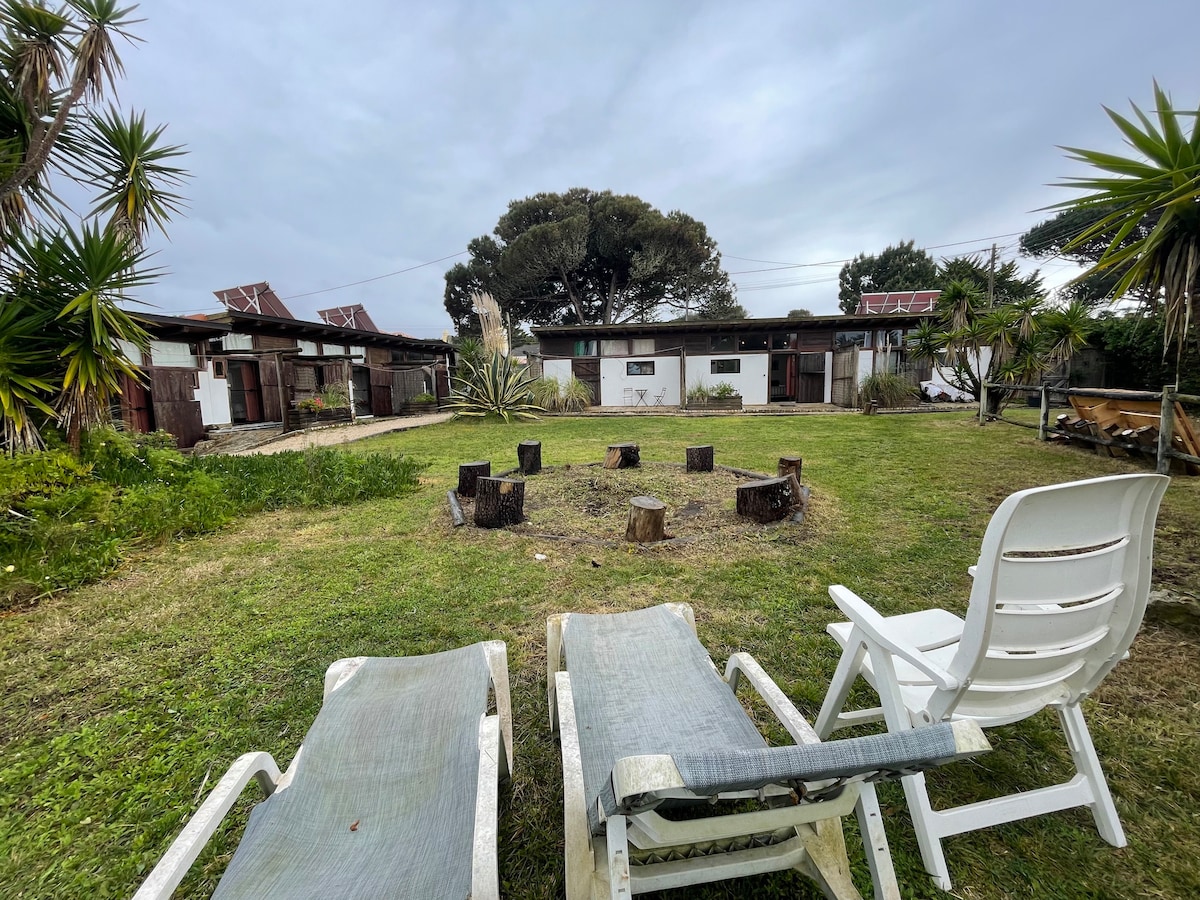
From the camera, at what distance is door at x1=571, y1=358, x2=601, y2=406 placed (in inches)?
812

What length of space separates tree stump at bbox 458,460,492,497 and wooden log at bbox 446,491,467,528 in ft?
0.51

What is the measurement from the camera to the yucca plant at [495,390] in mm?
14250

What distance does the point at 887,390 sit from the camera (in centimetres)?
1577

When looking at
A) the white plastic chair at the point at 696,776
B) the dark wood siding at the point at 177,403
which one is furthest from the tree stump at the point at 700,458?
the dark wood siding at the point at 177,403

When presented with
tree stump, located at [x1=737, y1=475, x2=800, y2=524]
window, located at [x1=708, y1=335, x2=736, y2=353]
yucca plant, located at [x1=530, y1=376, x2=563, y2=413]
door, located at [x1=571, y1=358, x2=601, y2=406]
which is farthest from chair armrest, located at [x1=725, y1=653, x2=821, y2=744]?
window, located at [x1=708, y1=335, x2=736, y2=353]

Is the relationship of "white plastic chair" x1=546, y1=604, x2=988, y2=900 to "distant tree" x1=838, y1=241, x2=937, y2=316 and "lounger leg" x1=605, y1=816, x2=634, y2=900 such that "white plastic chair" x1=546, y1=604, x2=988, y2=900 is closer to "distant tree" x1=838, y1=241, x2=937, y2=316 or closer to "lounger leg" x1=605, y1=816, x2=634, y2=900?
"lounger leg" x1=605, y1=816, x2=634, y2=900

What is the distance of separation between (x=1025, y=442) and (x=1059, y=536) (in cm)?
947

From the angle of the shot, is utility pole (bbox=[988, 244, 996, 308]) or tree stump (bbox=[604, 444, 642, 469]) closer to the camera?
tree stump (bbox=[604, 444, 642, 469])

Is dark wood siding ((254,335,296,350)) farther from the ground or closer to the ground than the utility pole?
closer to the ground

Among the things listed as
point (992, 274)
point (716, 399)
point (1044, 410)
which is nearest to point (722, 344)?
point (716, 399)

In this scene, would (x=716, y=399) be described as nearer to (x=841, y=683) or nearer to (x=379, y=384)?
(x=379, y=384)

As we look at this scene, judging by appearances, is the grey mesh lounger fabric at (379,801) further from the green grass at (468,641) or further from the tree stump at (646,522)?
the tree stump at (646,522)

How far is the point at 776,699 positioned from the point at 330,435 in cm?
1308

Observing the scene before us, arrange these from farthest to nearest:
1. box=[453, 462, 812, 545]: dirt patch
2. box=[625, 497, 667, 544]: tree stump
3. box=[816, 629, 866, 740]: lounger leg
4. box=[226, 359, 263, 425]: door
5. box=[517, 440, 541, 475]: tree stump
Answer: box=[226, 359, 263, 425]: door → box=[517, 440, 541, 475]: tree stump → box=[453, 462, 812, 545]: dirt patch → box=[625, 497, 667, 544]: tree stump → box=[816, 629, 866, 740]: lounger leg
